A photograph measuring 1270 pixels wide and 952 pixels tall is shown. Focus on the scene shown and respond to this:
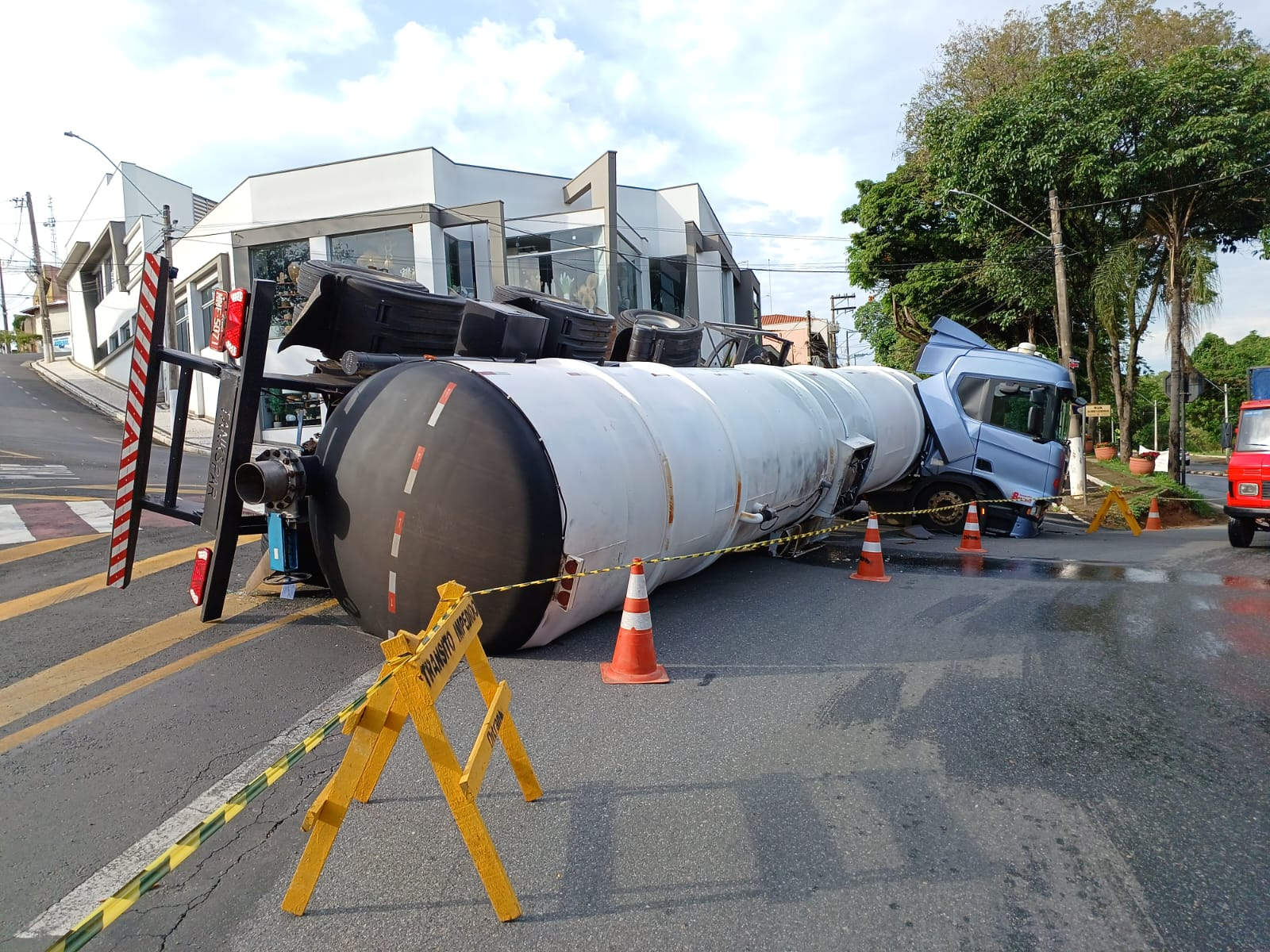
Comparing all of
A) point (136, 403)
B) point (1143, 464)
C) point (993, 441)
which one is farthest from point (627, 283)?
point (136, 403)

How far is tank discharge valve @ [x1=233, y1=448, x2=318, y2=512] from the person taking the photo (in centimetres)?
529

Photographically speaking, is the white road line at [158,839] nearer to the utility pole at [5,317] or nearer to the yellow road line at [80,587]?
the yellow road line at [80,587]

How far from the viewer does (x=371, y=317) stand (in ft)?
21.9

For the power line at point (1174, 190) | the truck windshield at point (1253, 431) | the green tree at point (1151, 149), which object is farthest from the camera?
the power line at point (1174, 190)

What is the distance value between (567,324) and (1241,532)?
9.63 metres

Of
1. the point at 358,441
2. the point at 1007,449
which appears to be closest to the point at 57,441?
the point at 358,441

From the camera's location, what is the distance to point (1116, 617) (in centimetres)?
676

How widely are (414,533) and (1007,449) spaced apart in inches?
384

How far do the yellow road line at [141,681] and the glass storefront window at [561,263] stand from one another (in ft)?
75.3

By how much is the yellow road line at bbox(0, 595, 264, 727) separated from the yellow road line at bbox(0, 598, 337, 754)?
0.76 feet

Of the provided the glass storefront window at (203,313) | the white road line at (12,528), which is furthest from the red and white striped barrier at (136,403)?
the glass storefront window at (203,313)

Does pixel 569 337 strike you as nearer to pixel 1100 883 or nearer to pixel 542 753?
pixel 542 753

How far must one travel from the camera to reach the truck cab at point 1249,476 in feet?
34.6

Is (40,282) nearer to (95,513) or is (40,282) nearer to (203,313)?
(203,313)
